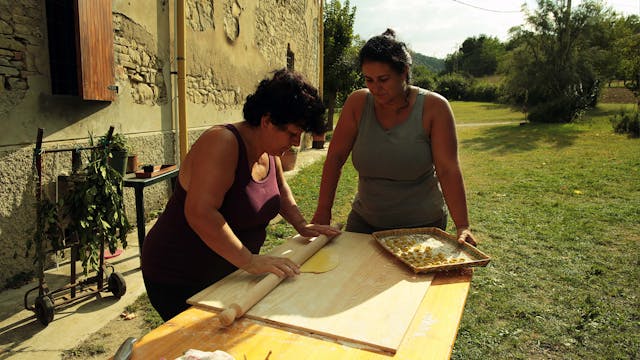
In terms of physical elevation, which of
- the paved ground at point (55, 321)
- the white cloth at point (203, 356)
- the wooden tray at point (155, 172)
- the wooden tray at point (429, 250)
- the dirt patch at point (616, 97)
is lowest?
the paved ground at point (55, 321)

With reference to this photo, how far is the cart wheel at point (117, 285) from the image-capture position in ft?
11.0

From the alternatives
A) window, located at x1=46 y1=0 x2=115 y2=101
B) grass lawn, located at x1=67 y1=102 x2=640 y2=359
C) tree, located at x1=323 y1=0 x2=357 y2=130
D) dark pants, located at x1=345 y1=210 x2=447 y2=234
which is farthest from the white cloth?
tree, located at x1=323 y1=0 x2=357 y2=130

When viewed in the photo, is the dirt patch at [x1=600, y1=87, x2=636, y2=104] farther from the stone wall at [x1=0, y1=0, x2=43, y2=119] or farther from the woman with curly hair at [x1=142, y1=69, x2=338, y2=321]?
the woman with curly hair at [x1=142, y1=69, x2=338, y2=321]

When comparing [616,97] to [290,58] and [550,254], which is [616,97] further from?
[550,254]

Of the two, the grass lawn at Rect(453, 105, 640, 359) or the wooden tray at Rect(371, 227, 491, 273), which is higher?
the wooden tray at Rect(371, 227, 491, 273)

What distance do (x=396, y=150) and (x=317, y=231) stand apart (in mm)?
558

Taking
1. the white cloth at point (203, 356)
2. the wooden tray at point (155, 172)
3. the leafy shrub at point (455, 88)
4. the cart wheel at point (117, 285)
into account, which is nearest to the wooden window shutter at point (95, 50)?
the wooden tray at point (155, 172)

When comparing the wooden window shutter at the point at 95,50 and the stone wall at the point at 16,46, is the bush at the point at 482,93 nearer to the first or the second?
the wooden window shutter at the point at 95,50

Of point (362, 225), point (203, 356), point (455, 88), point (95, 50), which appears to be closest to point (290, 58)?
point (95, 50)

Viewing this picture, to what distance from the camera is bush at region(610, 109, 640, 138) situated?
14220 mm

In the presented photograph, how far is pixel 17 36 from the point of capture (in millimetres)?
3428

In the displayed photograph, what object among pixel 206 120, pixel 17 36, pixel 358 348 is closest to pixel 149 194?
pixel 206 120

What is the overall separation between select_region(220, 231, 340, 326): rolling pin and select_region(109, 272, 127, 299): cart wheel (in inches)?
86.7

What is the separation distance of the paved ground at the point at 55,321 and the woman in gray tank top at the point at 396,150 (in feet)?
6.36
